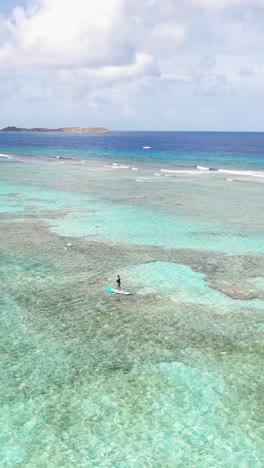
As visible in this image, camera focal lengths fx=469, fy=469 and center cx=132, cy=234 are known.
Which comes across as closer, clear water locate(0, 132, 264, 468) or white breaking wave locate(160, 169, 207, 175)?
clear water locate(0, 132, 264, 468)

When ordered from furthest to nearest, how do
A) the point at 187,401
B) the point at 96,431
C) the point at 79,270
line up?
the point at 79,270, the point at 187,401, the point at 96,431

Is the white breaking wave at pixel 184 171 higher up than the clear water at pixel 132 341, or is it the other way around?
the white breaking wave at pixel 184 171

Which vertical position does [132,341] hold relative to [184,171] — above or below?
below

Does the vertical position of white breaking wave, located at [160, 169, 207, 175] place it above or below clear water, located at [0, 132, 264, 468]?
above

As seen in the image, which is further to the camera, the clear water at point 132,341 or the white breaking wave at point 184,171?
the white breaking wave at point 184,171

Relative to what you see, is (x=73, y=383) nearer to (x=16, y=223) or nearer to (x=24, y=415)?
(x=24, y=415)

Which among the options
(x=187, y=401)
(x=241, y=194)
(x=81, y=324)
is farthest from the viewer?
(x=241, y=194)

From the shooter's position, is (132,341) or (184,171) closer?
(132,341)

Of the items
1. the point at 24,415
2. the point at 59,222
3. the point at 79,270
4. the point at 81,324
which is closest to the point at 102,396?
the point at 24,415
